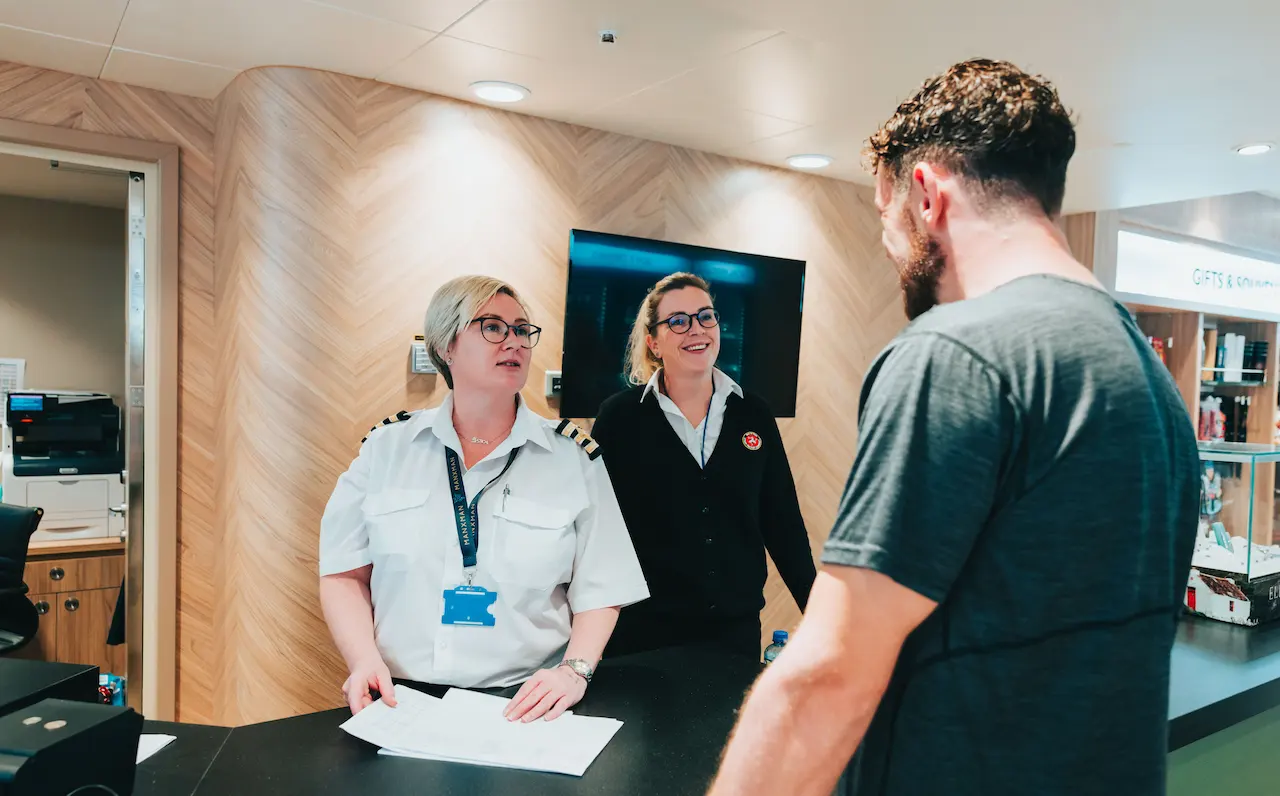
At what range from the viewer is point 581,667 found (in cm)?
161

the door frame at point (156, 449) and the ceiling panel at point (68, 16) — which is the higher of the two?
the ceiling panel at point (68, 16)

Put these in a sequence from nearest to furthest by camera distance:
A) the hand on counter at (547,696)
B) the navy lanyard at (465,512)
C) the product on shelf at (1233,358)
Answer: the hand on counter at (547,696) < the navy lanyard at (465,512) < the product on shelf at (1233,358)

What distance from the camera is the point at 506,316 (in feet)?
6.51

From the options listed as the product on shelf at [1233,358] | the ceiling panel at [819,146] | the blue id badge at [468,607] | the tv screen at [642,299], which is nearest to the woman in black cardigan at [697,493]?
the blue id badge at [468,607]

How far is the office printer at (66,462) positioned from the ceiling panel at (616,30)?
258 centimetres

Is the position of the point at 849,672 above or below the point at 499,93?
below

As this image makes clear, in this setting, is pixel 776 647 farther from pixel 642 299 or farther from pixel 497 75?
pixel 497 75

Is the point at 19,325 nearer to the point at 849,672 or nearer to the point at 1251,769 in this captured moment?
the point at 849,672

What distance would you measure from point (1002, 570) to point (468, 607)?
3.80ft

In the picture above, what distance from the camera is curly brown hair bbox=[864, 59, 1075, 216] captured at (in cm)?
88

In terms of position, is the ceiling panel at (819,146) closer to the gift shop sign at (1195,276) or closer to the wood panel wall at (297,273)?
the wood panel wall at (297,273)

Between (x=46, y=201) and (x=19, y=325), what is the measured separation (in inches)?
26.0

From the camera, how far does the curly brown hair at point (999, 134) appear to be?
88cm

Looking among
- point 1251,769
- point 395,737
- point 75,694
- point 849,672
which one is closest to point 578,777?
point 395,737
